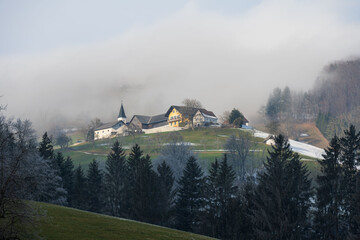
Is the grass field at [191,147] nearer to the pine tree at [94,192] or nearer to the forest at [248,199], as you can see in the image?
the pine tree at [94,192]

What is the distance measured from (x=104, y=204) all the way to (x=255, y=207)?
28.1 meters

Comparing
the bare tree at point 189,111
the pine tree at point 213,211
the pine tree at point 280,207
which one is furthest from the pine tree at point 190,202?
the bare tree at point 189,111

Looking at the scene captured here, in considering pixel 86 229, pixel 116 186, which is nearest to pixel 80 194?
pixel 116 186

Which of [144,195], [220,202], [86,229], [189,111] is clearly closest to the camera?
[86,229]

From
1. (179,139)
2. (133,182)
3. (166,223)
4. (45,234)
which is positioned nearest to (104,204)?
(133,182)

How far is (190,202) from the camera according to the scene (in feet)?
194

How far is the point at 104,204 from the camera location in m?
66.9

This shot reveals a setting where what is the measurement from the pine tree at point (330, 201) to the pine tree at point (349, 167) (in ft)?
2.58

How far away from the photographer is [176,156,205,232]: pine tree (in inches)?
2237

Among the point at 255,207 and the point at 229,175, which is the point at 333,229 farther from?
the point at 229,175

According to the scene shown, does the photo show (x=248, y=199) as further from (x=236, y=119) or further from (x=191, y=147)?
(x=236, y=119)

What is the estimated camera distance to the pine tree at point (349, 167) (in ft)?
167

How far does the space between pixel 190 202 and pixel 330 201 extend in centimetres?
2081

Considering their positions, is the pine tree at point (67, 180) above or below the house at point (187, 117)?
below
